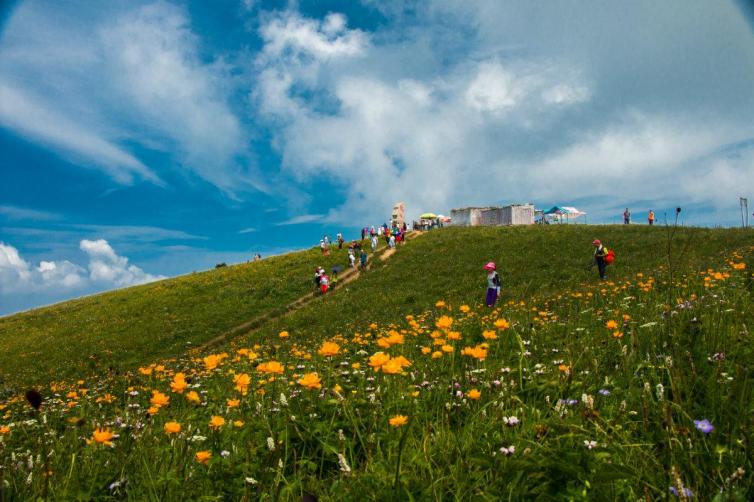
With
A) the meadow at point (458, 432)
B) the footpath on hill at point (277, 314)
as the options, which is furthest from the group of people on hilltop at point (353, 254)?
the meadow at point (458, 432)

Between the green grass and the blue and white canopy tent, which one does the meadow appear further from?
the blue and white canopy tent

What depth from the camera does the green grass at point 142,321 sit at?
2533 centimetres

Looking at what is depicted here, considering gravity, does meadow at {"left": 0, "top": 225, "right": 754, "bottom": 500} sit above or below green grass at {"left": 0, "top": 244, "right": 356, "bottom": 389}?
above

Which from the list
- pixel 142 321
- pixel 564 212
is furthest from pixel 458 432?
pixel 564 212

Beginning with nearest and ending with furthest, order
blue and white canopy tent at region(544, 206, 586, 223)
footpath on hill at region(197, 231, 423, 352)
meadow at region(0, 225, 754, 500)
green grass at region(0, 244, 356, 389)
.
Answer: meadow at region(0, 225, 754, 500), green grass at region(0, 244, 356, 389), footpath on hill at region(197, 231, 423, 352), blue and white canopy tent at region(544, 206, 586, 223)

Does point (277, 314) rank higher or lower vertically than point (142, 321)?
higher

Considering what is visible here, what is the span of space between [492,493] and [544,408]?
1301mm

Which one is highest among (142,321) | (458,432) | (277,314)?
(458,432)

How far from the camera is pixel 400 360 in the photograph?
251cm

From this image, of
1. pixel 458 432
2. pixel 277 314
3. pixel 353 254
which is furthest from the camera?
pixel 353 254

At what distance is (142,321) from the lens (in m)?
33.3

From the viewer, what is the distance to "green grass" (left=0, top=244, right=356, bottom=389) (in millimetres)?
25328

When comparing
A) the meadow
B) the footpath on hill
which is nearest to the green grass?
the footpath on hill

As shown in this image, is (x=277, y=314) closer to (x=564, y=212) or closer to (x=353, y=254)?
(x=353, y=254)
